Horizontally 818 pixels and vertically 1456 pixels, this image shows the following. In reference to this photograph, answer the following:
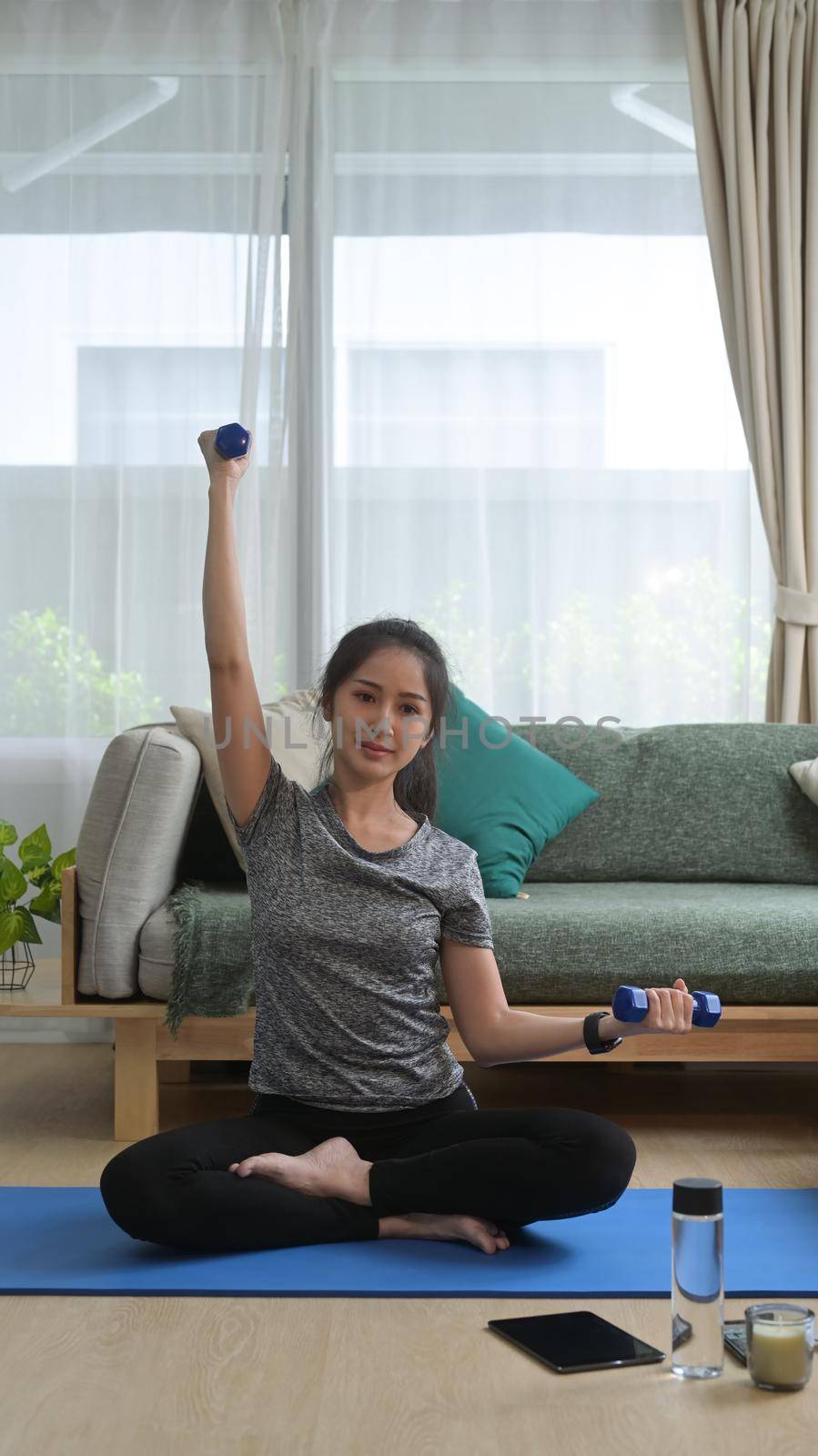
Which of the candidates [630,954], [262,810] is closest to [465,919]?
[262,810]

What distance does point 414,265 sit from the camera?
369 cm

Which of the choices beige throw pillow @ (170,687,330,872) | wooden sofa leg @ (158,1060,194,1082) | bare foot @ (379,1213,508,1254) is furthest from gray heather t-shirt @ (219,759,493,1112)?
wooden sofa leg @ (158,1060,194,1082)

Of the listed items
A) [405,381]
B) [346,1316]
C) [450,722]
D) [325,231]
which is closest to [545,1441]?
[346,1316]

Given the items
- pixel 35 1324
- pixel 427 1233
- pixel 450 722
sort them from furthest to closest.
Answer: pixel 450 722
pixel 427 1233
pixel 35 1324

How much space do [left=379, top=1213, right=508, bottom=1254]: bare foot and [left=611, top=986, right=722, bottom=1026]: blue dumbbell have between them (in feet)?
1.50

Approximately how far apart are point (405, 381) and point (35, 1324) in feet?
8.74

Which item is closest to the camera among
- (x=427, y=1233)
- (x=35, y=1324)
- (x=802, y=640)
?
(x=35, y=1324)

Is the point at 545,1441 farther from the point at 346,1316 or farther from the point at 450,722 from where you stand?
the point at 450,722

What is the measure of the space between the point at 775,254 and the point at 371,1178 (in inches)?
108

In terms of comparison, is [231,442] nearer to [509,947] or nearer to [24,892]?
[509,947]

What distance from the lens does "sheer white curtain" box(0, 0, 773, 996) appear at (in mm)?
3654

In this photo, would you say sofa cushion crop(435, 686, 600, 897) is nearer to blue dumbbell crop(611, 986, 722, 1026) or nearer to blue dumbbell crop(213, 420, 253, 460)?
blue dumbbell crop(213, 420, 253, 460)

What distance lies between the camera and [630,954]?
244 cm

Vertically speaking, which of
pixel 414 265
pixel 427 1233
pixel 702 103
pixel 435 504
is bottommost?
pixel 427 1233
